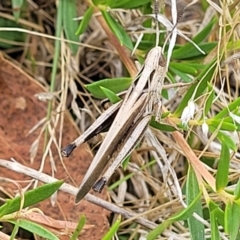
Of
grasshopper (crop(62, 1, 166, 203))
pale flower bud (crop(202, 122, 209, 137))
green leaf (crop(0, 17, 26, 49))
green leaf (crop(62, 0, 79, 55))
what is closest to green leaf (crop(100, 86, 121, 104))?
grasshopper (crop(62, 1, 166, 203))

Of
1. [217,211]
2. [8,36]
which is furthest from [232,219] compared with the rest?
[8,36]

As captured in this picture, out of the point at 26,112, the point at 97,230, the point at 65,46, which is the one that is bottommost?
the point at 97,230

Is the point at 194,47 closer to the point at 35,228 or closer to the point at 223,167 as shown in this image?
the point at 223,167

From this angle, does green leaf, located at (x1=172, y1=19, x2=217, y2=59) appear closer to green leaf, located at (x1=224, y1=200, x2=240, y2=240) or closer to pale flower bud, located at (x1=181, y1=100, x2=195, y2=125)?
pale flower bud, located at (x1=181, y1=100, x2=195, y2=125)

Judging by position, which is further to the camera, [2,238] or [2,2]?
[2,2]

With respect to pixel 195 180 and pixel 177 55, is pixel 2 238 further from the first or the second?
pixel 177 55

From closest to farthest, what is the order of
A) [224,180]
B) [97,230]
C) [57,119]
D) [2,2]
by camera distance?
[224,180] → [97,230] → [57,119] → [2,2]

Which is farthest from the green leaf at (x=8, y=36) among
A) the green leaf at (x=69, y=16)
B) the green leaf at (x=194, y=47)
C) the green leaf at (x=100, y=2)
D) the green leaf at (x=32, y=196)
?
the green leaf at (x=32, y=196)

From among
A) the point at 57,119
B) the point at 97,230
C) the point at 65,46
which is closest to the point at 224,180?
the point at 97,230
